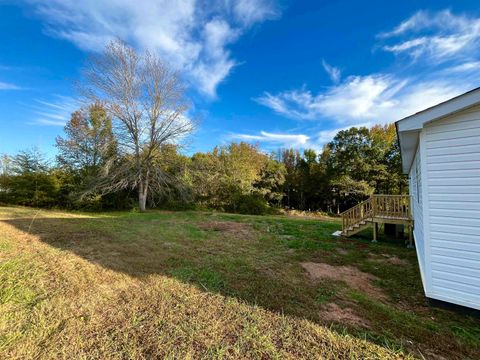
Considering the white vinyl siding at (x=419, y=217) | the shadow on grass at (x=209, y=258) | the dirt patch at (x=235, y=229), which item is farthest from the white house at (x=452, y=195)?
the dirt patch at (x=235, y=229)

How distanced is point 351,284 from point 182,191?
495 inches

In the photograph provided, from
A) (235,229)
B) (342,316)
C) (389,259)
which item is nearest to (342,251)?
(389,259)

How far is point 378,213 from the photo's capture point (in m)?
7.82

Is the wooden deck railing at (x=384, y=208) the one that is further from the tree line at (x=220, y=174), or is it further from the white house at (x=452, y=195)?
the tree line at (x=220, y=174)

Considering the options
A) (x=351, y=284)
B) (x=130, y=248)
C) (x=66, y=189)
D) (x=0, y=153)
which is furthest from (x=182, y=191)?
(x=0, y=153)

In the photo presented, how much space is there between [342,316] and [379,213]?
19.7 feet

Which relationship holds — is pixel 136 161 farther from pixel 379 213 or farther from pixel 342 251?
pixel 379 213

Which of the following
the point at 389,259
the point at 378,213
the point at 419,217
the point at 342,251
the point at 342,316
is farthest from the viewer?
the point at 378,213

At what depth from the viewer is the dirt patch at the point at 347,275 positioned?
3.96 m

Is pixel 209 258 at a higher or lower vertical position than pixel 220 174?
lower

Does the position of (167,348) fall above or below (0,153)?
below

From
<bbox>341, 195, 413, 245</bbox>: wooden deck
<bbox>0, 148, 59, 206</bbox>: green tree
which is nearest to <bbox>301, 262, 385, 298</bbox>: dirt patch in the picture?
<bbox>341, 195, 413, 245</bbox>: wooden deck

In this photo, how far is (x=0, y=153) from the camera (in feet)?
57.7

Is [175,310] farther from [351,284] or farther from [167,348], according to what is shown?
[351,284]
